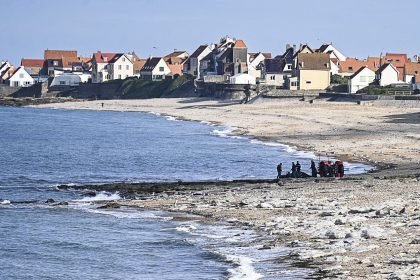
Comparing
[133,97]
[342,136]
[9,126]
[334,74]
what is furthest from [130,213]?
[133,97]

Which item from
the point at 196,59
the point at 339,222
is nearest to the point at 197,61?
the point at 196,59

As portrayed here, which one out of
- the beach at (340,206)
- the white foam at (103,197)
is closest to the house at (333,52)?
the beach at (340,206)

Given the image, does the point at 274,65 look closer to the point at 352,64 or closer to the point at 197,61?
the point at 352,64

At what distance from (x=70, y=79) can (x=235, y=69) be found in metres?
34.3

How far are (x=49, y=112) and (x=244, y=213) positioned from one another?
106m

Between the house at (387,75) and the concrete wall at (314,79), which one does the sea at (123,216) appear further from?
the concrete wall at (314,79)

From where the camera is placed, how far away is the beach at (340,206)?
68.6 feet

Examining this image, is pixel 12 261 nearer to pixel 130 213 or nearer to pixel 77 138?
pixel 130 213

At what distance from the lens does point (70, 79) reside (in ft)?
526

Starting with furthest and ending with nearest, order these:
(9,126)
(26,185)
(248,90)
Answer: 1. (248,90)
2. (9,126)
3. (26,185)

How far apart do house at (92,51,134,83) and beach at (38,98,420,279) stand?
304ft

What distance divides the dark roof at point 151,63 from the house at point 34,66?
23.6m

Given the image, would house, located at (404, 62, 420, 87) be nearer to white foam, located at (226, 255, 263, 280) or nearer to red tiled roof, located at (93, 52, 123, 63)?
red tiled roof, located at (93, 52, 123, 63)

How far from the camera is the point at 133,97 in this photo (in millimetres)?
145875
